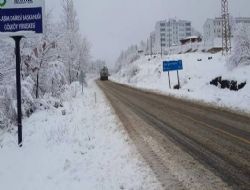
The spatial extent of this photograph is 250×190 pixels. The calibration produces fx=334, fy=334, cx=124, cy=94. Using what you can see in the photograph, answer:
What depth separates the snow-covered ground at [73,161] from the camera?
7.48 m

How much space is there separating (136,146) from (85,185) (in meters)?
3.69

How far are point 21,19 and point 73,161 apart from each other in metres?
5.03

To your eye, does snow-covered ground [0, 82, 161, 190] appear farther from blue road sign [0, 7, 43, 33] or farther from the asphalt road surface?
blue road sign [0, 7, 43, 33]

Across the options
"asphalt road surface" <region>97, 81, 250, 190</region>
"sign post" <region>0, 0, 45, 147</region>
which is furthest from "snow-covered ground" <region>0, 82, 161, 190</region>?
"sign post" <region>0, 0, 45, 147</region>

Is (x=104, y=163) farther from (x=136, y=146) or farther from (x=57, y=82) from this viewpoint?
(x=57, y=82)

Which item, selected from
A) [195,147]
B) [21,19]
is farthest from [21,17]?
[195,147]

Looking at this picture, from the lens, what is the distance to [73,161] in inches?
360

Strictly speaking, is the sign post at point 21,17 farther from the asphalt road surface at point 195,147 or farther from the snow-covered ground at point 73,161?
the asphalt road surface at point 195,147

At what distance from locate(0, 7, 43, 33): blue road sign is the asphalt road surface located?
5177 millimetres

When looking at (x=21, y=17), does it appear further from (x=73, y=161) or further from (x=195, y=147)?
(x=195, y=147)

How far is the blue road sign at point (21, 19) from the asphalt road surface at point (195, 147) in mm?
5177

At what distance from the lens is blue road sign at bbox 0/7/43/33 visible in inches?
428

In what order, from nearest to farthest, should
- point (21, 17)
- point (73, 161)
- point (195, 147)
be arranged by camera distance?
point (73, 161) < point (195, 147) < point (21, 17)

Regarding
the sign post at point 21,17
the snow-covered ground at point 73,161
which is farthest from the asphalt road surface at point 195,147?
the sign post at point 21,17
